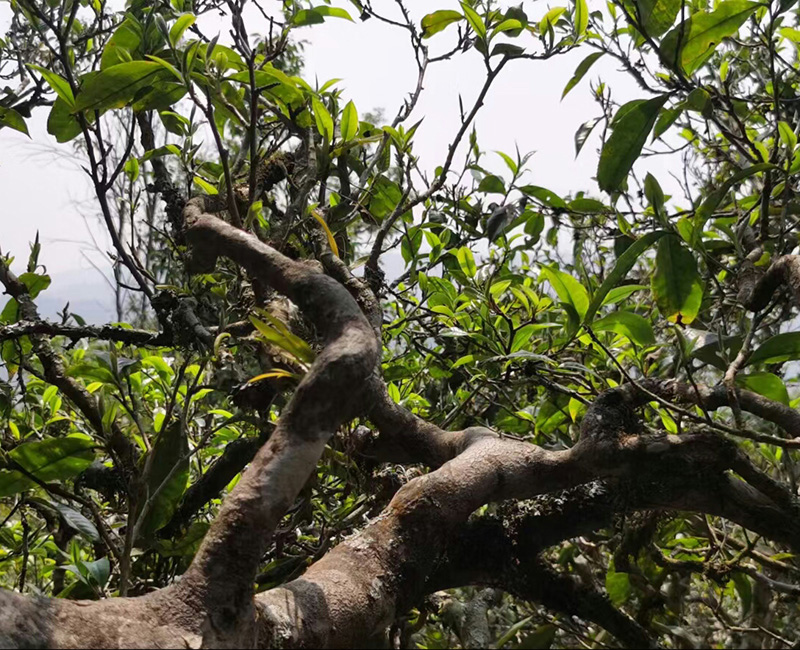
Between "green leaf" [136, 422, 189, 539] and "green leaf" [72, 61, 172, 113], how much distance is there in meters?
0.49

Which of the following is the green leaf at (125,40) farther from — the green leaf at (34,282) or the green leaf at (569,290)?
the green leaf at (569,290)

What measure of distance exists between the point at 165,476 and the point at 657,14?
980 mm

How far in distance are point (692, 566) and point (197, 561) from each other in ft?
3.38

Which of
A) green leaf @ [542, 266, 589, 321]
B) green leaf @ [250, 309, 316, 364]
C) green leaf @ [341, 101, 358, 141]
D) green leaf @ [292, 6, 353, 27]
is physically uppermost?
green leaf @ [292, 6, 353, 27]

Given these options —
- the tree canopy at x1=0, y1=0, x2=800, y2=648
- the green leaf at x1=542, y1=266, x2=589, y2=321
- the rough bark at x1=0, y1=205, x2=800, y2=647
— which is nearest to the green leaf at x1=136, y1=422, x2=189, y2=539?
the tree canopy at x1=0, y1=0, x2=800, y2=648

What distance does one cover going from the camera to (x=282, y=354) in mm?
793

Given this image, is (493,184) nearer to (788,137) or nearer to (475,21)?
(475,21)

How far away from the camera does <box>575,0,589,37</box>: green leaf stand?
1.30 metres

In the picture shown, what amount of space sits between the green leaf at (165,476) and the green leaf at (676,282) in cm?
72

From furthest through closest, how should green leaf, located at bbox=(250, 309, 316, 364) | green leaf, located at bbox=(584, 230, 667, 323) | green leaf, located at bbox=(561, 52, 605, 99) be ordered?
1. green leaf, located at bbox=(561, 52, 605, 99)
2. green leaf, located at bbox=(584, 230, 667, 323)
3. green leaf, located at bbox=(250, 309, 316, 364)

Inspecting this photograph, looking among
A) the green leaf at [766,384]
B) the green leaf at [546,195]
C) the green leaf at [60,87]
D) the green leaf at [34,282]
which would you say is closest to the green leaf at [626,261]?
the green leaf at [766,384]

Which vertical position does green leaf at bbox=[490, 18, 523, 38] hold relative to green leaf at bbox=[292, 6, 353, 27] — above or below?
above

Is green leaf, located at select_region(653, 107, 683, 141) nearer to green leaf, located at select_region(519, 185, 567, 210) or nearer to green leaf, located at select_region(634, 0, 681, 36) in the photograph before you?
green leaf, located at select_region(634, 0, 681, 36)

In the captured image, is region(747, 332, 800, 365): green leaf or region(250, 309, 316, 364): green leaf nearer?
region(250, 309, 316, 364): green leaf
